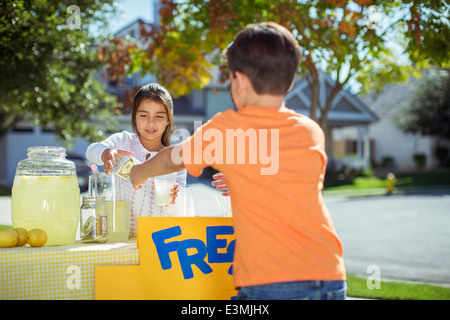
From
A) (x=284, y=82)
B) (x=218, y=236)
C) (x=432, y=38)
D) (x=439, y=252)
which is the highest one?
(x=432, y=38)

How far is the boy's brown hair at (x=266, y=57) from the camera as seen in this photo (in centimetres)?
165

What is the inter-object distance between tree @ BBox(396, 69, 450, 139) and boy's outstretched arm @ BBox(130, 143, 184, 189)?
3065 cm

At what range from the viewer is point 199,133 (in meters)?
1.70

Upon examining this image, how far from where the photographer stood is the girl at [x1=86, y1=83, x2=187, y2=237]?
2639 millimetres

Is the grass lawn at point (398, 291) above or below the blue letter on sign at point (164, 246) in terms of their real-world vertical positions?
below

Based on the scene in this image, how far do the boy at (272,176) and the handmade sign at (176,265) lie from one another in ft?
2.06

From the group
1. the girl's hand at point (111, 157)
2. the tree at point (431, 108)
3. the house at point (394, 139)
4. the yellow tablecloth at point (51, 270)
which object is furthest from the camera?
the house at point (394, 139)

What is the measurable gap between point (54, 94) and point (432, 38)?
18.2 ft

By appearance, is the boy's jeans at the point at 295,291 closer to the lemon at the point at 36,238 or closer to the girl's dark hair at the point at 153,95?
the lemon at the point at 36,238

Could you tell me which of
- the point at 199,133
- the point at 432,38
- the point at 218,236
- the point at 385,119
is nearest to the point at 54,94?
the point at 432,38

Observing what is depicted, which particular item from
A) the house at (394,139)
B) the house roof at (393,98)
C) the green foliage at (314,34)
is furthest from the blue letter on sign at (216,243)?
the house roof at (393,98)

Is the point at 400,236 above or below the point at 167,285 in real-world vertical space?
below

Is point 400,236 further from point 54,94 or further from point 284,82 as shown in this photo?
point 284,82

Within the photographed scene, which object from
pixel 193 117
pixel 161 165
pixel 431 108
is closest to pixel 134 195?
pixel 161 165
